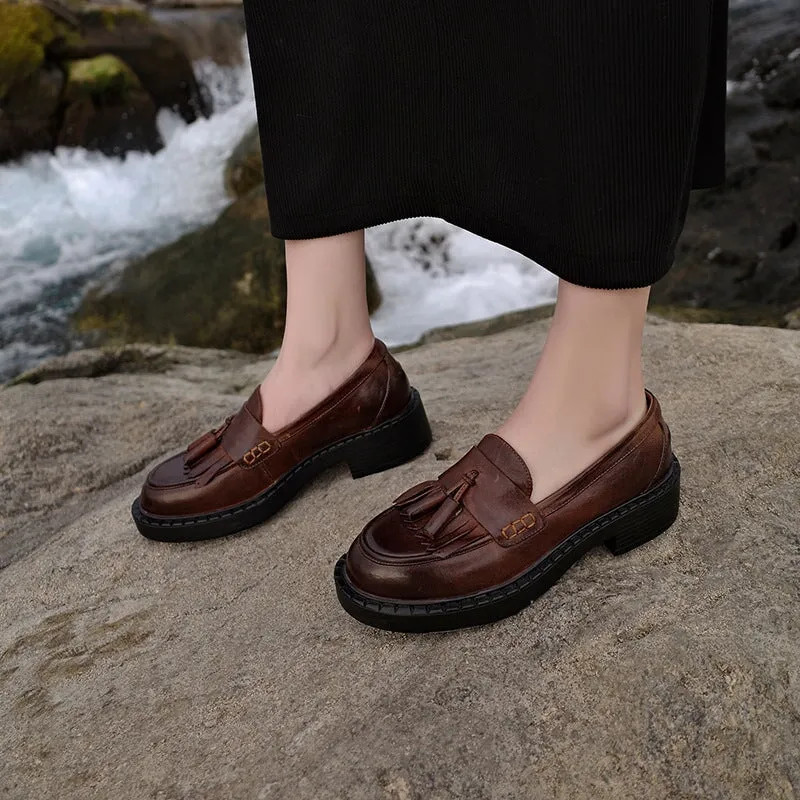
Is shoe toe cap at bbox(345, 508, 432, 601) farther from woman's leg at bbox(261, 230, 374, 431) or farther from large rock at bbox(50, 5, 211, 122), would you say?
large rock at bbox(50, 5, 211, 122)

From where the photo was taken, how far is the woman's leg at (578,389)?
1.02m

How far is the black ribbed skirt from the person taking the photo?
888mm

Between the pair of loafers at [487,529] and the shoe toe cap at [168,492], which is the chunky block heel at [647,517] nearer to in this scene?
the pair of loafers at [487,529]

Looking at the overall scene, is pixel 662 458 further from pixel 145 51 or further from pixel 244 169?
pixel 145 51

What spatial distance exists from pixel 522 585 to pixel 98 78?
6491mm

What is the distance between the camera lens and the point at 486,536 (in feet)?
3.38

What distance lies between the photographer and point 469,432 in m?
1.55

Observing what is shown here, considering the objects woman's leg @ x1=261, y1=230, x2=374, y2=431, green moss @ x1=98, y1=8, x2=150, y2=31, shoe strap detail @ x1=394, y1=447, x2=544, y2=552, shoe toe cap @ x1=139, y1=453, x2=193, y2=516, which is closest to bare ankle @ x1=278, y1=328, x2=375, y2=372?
woman's leg @ x1=261, y1=230, x2=374, y2=431

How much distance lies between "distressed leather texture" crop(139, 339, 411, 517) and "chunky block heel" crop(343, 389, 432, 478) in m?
0.03

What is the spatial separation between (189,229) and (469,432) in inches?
166

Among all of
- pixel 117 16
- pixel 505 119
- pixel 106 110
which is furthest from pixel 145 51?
pixel 505 119

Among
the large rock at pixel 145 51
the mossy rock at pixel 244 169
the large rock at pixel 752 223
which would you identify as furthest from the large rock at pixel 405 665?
the large rock at pixel 145 51

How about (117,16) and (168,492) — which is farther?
(117,16)

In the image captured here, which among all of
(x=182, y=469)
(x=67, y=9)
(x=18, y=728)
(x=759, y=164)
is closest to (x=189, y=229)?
(x=67, y=9)
